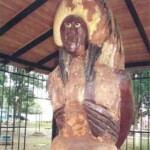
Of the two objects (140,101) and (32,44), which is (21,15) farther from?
(140,101)

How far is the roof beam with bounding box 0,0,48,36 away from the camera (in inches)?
143

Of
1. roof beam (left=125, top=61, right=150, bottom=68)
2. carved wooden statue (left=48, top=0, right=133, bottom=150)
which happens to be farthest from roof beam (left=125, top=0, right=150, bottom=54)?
carved wooden statue (left=48, top=0, right=133, bottom=150)

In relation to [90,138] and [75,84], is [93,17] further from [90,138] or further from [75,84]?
[90,138]

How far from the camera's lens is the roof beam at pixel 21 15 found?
364 cm

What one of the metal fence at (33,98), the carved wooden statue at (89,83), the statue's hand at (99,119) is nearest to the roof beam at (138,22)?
the metal fence at (33,98)

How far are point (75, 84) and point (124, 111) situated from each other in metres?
0.39

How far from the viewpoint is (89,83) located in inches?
73.9

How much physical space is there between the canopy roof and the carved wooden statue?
1772 mm

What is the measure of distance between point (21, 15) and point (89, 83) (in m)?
2.23

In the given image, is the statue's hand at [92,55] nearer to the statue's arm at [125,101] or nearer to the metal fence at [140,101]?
the statue's arm at [125,101]

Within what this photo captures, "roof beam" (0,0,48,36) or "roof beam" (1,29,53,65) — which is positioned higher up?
"roof beam" (0,0,48,36)

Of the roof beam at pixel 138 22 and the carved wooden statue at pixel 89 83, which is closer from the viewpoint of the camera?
the carved wooden statue at pixel 89 83

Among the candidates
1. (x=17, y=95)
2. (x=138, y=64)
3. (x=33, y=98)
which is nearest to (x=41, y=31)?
(x=138, y=64)

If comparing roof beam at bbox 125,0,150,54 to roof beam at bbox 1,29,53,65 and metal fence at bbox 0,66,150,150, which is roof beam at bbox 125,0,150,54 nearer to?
metal fence at bbox 0,66,150,150
